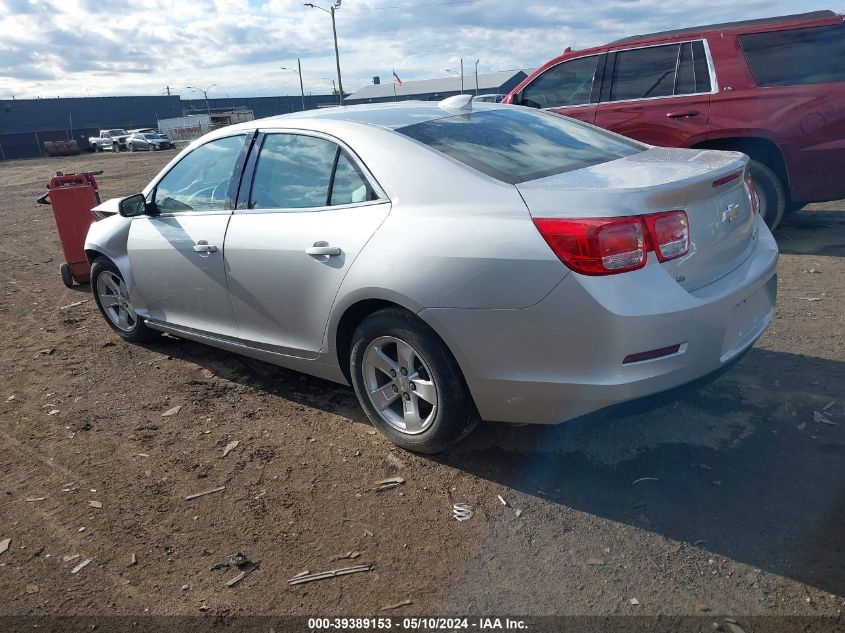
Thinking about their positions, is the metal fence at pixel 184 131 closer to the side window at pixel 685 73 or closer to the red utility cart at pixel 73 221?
the red utility cart at pixel 73 221

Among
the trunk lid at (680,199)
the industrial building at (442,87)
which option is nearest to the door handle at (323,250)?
the trunk lid at (680,199)

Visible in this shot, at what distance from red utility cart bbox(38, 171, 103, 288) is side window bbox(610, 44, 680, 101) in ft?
19.9

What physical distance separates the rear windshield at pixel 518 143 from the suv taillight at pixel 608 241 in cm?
44

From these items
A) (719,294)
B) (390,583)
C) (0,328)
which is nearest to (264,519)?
(390,583)

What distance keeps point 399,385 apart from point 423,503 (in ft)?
1.96

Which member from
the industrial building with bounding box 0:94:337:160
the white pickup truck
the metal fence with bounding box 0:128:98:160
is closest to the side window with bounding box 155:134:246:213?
the white pickup truck

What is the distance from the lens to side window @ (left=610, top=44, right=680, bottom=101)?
7043mm

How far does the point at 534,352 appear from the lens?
2812 millimetres

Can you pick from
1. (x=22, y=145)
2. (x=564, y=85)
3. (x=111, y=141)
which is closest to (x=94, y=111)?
(x=22, y=145)

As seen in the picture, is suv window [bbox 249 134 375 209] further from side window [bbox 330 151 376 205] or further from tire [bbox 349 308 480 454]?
tire [bbox 349 308 480 454]

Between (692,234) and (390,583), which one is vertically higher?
(692,234)

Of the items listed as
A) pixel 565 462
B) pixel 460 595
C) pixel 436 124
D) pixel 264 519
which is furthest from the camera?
pixel 436 124

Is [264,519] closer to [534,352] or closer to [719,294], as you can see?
[534,352]

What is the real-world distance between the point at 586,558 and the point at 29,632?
6.87 feet
